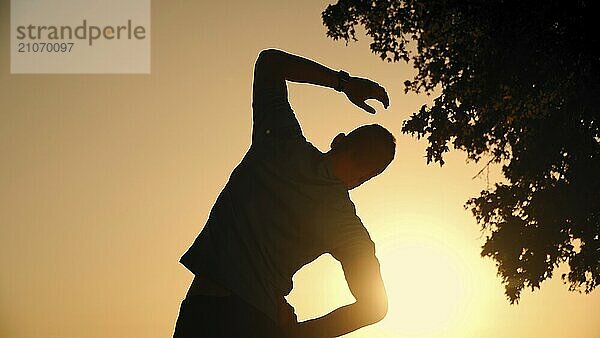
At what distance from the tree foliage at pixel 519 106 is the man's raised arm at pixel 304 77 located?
28.6 ft

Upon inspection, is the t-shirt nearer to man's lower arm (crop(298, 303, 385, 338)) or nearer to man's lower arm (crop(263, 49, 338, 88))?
man's lower arm (crop(298, 303, 385, 338))

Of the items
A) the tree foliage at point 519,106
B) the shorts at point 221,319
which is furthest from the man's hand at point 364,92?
the tree foliage at point 519,106

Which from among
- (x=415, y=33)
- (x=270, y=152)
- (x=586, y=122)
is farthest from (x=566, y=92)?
(x=270, y=152)

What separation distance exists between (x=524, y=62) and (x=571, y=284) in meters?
3.47

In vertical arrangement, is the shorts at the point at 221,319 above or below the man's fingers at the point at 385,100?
below

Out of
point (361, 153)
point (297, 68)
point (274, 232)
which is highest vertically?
point (297, 68)

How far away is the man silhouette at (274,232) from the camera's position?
111 inches

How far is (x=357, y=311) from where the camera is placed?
2.70m

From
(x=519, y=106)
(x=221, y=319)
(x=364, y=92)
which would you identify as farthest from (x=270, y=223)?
(x=519, y=106)

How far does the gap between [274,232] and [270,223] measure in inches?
1.3

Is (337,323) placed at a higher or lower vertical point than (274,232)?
lower

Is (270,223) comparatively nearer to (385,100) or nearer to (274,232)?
(274,232)

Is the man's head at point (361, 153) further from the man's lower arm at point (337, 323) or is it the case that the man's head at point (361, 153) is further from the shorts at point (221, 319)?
the shorts at point (221, 319)

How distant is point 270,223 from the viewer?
2.87 m
